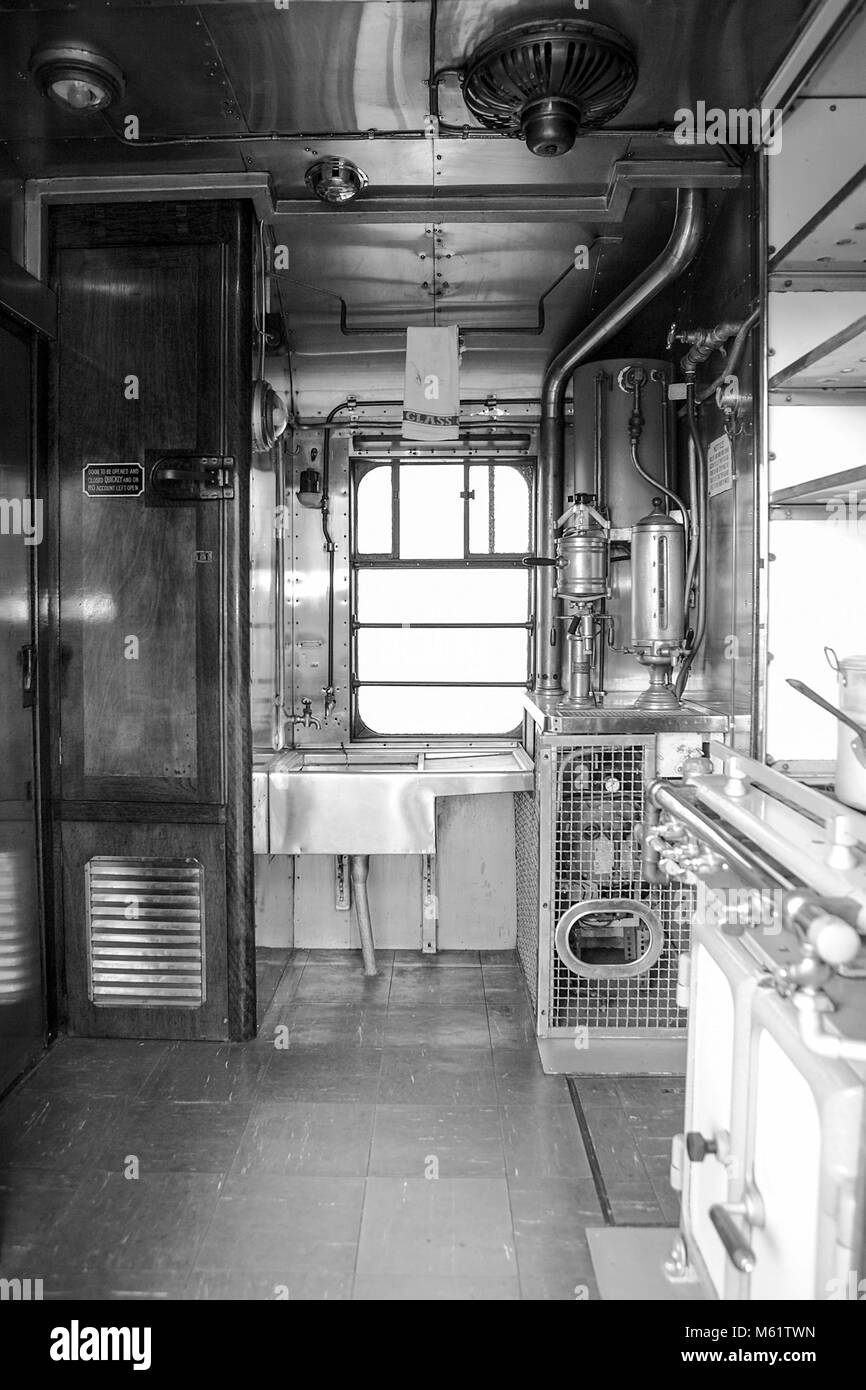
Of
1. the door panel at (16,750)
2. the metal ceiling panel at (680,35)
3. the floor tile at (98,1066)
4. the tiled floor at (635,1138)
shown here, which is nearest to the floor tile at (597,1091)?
the tiled floor at (635,1138)

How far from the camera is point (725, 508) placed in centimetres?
339

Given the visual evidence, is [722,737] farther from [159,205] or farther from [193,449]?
[159,205]

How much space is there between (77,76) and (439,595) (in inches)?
99.5

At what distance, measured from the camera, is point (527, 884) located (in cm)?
390

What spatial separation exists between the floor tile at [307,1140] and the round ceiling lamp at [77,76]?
3.23 m

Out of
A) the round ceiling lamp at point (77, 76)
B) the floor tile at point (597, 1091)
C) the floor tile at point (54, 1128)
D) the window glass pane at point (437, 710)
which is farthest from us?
the window glass pane at point (437, 710)

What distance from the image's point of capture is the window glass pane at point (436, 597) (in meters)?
4.51

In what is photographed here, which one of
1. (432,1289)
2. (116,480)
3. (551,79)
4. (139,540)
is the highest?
(551,79)

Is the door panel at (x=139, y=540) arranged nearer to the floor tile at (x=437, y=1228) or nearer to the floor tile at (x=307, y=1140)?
the floor tile at (x=307, y=1140)

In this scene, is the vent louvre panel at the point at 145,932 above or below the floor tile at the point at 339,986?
above

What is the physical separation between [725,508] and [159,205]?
2401mm

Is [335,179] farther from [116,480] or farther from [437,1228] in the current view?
[437,1228]

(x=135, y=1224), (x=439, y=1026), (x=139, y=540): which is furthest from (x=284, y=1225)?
(x=139, y=540)
